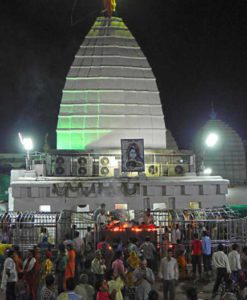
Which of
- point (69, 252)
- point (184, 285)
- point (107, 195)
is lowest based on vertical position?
point (184, 285)

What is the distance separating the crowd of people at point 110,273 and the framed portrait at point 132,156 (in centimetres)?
1107

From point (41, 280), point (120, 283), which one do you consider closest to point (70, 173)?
point (41, 280)

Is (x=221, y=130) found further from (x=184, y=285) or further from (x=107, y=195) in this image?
(x=184, y=285)

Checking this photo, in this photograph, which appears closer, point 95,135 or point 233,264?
point 233,264

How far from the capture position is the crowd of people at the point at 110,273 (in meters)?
10.9

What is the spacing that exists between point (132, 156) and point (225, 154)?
2684 cm

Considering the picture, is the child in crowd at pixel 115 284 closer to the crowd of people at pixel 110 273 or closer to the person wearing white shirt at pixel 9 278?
the crowd of people at pixel 110 273

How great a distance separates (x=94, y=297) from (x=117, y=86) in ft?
76.5

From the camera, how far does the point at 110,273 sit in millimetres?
11992

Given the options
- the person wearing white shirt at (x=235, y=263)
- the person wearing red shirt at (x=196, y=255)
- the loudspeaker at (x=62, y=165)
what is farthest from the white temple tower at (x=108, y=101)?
the person wearing white shirt at (x=235, y=263)

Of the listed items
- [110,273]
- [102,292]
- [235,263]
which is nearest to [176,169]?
[235,263]

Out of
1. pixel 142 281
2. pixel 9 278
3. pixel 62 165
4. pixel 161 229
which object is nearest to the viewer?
pixel 142 281

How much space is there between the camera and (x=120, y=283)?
11.7 metres

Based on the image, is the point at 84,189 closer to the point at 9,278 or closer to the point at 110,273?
the point at 9,278
